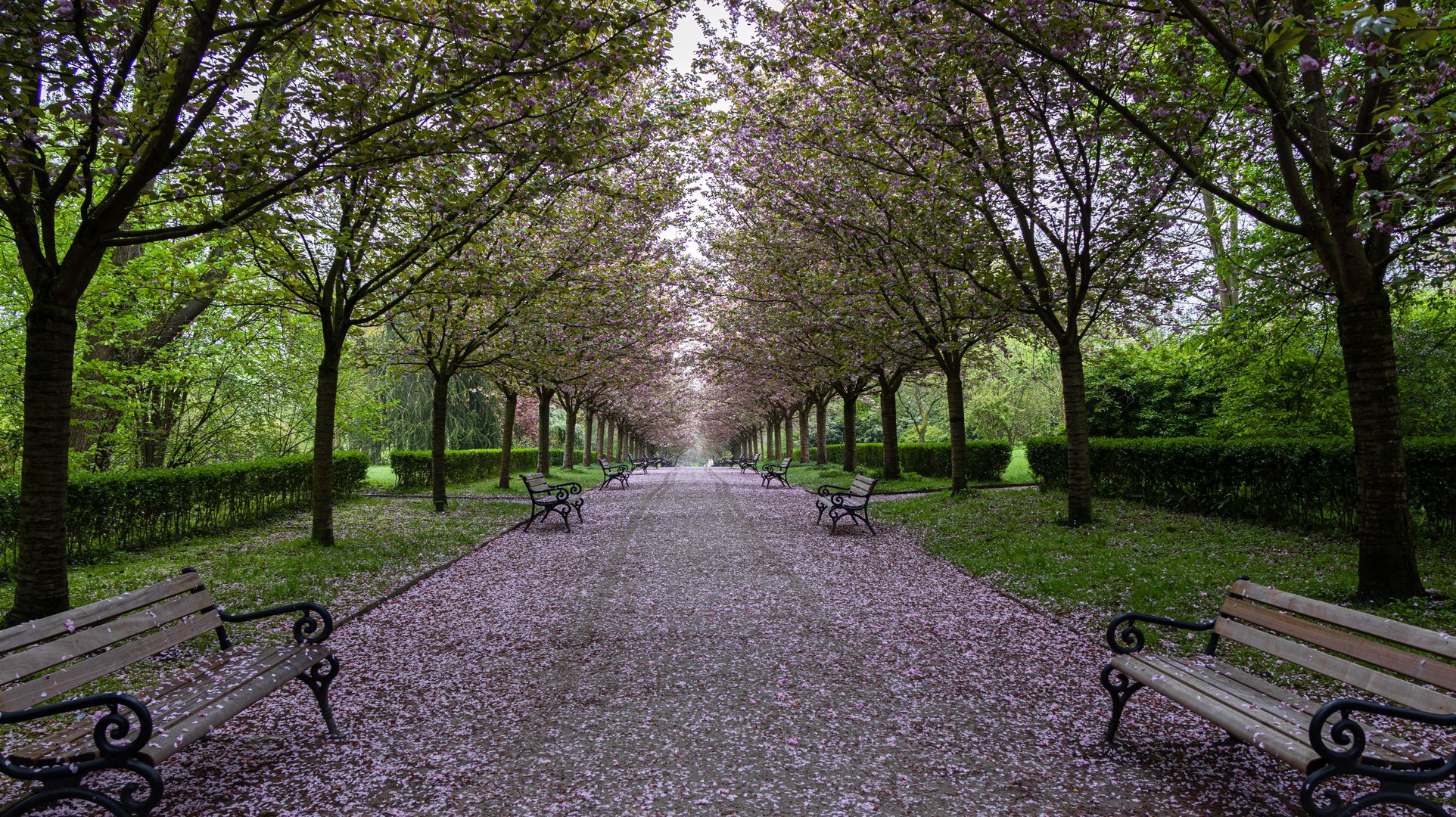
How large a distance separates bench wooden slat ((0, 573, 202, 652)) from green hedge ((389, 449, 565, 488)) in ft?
55.7

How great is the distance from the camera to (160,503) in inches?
388

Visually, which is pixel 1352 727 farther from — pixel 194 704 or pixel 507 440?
pixel 507 440

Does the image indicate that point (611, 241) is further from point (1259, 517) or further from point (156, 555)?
point (1259, 517)

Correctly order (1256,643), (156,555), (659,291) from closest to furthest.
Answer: (1256,643) → (156,555) → (659,291)

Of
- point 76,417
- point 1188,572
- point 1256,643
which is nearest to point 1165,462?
point 1188,572

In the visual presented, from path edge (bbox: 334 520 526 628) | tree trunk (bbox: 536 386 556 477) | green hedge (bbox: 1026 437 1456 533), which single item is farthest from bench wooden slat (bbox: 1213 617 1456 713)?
tree trunk (bbox: 536 386 556 477)

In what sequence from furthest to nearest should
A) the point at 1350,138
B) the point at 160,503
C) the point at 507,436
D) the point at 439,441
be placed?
the point at 507,436, the point at 439,441, the point at 160,503, the point at 1350,138

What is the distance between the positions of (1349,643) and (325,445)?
11719 millimetres

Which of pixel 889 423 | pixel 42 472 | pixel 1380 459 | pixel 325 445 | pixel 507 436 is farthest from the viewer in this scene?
pixel 889 423

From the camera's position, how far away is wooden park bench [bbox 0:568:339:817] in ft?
9.02

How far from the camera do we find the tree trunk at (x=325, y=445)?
403 inches

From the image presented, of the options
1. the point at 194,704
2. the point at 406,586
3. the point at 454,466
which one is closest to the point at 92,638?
the point at 194,704

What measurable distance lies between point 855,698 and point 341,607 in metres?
5.39

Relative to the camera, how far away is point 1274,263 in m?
10.4
